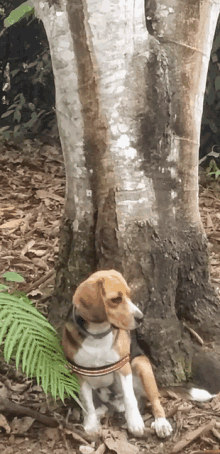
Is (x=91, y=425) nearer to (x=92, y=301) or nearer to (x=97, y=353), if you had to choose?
(x=97, y=353)

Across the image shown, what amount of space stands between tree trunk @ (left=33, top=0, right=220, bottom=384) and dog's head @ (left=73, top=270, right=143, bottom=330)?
0.42 meters

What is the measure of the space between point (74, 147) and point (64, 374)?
1.10 meters

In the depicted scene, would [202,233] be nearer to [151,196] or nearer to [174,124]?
[151,196]

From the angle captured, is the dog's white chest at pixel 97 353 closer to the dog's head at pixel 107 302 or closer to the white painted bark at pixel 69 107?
the dog's head at pixel 107 302

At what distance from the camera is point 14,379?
2605 millimetres

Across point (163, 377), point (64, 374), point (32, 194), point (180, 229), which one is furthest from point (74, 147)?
point (32, 194)

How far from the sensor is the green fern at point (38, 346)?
2146 mm

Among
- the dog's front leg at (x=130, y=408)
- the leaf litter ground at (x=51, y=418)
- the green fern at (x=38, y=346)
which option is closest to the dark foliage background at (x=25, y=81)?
the leaf litter ground at (x=51, y=418)

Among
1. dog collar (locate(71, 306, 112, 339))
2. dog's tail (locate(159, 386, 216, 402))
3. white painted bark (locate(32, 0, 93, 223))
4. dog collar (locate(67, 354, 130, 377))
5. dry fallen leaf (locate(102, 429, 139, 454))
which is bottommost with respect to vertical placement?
dry fallen leaf (locate(102, 429, 139, 454))

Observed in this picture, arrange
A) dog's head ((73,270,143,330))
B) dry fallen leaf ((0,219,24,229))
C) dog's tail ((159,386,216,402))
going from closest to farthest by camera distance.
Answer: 1. dog's head ((73,270,143,330))
2. dog's tail ((159,386,216,402))
3. dry fallen leaf ((0,219,24,229))

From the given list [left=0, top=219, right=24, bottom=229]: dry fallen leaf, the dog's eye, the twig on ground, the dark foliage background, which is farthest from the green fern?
the dark foliage background

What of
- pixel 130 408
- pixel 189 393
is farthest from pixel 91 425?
pixel 189 393

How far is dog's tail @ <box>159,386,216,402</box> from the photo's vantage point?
245 cm

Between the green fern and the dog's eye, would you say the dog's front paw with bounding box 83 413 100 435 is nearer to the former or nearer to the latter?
the green fern
